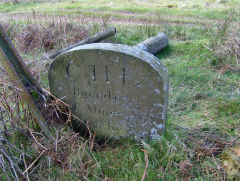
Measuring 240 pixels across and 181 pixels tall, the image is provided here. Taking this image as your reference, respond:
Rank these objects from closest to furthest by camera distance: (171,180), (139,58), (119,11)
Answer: (171,180), (139,58), (119,11)

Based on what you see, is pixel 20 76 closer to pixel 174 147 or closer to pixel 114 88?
pixel 114 88

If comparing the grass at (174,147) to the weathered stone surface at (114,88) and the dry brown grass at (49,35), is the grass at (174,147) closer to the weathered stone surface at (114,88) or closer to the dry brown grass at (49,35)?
the weathered stone surface at (114,88)

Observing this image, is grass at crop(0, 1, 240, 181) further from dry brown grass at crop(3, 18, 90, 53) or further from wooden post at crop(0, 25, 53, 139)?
dry brown grass at crop(3, 18, 90, 53)

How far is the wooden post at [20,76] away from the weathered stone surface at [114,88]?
0.26m

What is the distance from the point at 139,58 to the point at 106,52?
381mm

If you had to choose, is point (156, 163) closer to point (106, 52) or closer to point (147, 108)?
point (147, 108)

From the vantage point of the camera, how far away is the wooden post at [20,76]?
2.53 m

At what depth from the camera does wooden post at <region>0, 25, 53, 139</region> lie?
2.53 m

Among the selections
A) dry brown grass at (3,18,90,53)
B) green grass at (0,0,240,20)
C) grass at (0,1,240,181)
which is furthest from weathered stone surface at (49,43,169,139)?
green grass at (0,0,240,20)

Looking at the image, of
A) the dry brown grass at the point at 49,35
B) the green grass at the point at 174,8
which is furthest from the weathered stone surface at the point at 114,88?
the green grass at the point at 174,8

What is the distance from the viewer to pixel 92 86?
2742mm

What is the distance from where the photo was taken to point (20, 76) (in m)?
2.69

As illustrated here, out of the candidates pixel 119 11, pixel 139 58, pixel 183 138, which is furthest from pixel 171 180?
pixel 119 11

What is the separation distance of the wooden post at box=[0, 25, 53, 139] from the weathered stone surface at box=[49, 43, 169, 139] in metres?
0.26
